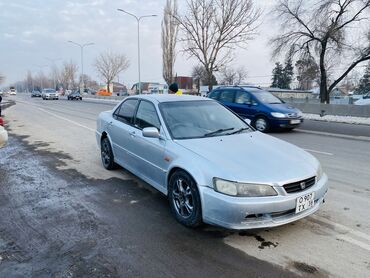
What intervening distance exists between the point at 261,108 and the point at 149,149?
851 cm

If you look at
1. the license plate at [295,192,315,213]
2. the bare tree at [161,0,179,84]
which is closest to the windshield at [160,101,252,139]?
the license plate at [295,192,315,213]

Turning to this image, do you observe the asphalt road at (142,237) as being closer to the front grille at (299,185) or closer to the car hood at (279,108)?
the front grille at (299,185)

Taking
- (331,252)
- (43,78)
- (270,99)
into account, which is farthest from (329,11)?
(43,78)

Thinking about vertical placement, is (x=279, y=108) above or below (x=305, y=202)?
above

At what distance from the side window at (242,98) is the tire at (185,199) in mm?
9242

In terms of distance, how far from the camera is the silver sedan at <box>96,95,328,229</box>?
3527 mm

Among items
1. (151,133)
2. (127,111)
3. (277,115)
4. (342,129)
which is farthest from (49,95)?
(151,133)

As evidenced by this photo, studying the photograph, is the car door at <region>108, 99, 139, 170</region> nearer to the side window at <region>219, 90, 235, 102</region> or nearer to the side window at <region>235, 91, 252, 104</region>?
the side window at <region>235, 91, 252, 104</region>

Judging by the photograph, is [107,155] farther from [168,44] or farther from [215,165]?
[168,44]

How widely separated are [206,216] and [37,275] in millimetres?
1700

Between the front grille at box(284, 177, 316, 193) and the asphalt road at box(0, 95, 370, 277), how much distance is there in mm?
543

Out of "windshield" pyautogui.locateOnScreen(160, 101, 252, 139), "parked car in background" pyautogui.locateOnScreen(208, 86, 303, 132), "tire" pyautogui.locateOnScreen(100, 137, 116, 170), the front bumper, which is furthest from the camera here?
"parked car in background" pyautogui.locateOnScreen(208, 86, 303, 132)

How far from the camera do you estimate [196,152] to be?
405cm

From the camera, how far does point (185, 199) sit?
4.09 metres
